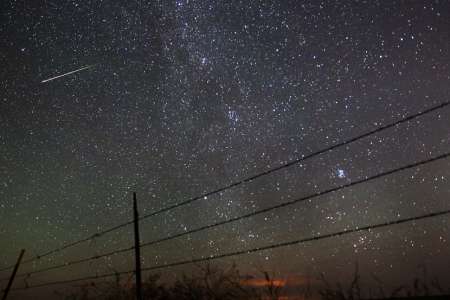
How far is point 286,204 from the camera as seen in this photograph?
18.3 ft

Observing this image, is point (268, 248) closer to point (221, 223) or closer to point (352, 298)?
point (221, 223)

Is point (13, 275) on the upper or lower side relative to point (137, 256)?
upper

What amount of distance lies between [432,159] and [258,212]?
2.60 meters

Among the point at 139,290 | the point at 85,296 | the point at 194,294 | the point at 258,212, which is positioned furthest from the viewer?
the point at 85,296

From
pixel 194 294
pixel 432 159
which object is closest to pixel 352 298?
pixel 432 159

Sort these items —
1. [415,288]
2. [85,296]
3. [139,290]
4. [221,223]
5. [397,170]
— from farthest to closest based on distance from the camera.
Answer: [85,296]
[139,290]
[221,223]
[415,288]
[397,170]

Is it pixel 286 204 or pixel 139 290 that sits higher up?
pixel 286 204

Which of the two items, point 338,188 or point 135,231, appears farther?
point 135,231

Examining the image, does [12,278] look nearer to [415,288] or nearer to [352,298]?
[352,298]

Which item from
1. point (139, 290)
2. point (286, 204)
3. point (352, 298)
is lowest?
point (352, 298)

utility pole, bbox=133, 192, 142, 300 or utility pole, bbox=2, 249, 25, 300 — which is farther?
utility pole, bbox=2, 249, 25, 300

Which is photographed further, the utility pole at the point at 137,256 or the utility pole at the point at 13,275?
the utility pole at the point at 13,275

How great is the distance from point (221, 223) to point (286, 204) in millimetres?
1371

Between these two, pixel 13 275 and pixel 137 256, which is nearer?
pixel 137 256
